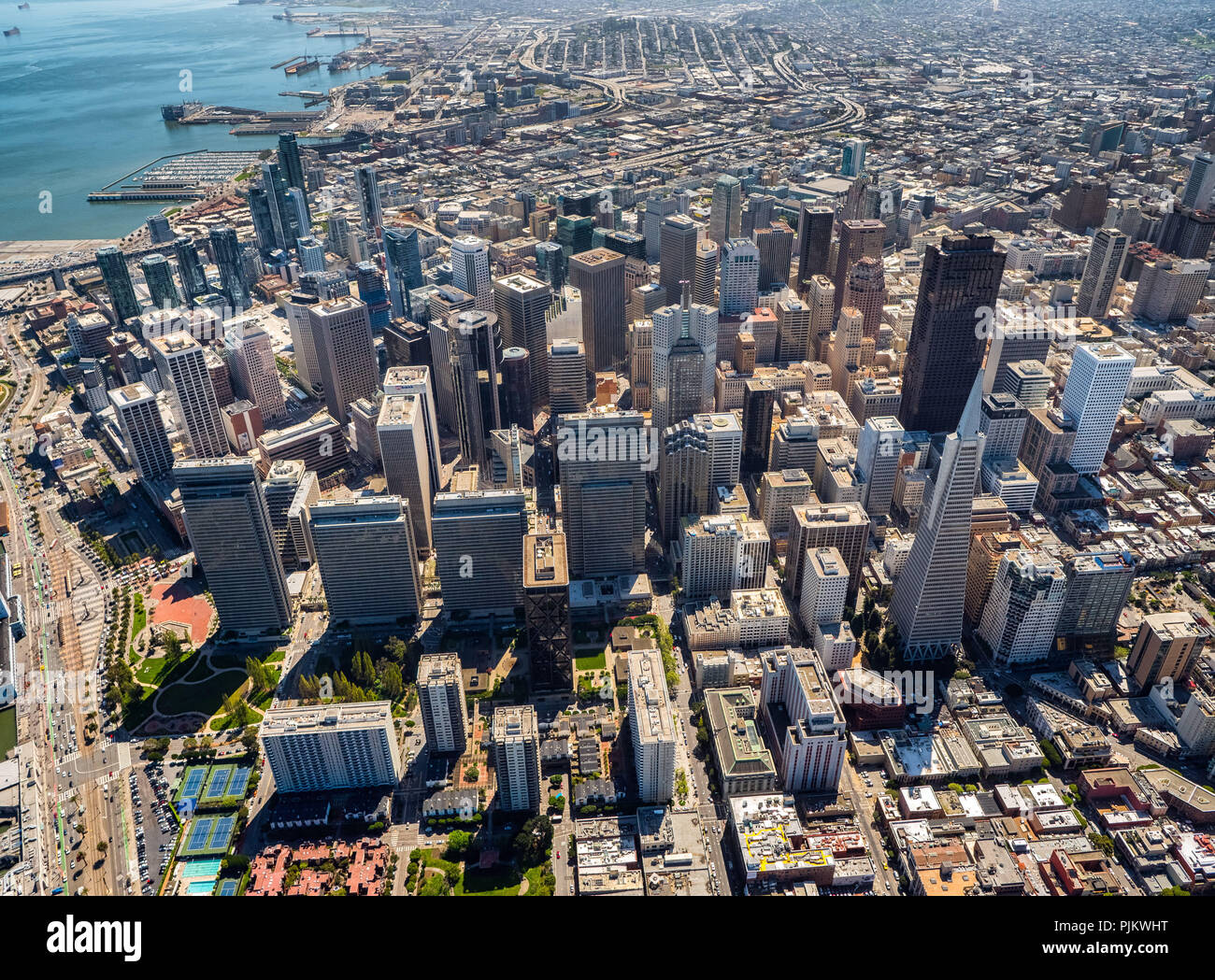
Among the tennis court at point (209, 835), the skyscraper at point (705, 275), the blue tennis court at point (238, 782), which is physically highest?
the skyscraper at point (705, 275)

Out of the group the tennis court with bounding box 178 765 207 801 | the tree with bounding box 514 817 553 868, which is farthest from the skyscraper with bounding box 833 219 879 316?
the tennis court with bounding box 178 765 207 801

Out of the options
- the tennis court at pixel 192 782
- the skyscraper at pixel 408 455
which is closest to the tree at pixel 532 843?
the tennis court at pixel 192 782

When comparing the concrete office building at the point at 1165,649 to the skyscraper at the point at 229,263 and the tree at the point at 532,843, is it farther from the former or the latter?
the skyscraper at the point at 229,263

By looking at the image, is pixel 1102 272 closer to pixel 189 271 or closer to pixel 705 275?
pixel 705 275

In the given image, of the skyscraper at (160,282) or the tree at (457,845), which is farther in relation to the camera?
the skyscraper at (160,282)
